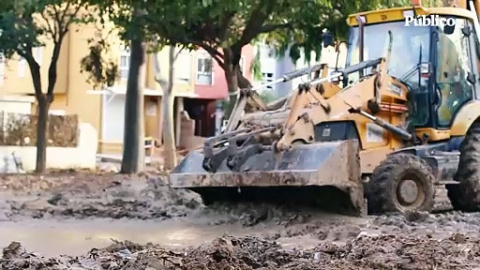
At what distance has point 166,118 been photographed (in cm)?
3172

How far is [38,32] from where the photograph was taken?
1027 inches

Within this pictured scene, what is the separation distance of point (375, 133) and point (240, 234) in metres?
2.94

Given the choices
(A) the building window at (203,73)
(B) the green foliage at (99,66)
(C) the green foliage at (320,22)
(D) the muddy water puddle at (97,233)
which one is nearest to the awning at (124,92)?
(A) the building window at (203,73)

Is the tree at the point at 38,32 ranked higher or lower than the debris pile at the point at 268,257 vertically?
higher

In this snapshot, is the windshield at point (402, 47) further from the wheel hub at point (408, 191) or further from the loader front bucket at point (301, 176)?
the loader front bucket at point (301, 176)

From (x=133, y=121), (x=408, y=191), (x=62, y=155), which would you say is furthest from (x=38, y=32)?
(x=408, y=191)

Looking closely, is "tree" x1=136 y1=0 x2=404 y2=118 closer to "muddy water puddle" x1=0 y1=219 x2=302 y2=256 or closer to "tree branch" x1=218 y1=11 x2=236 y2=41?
"tree branch" x1=218 y1=11 x2=236 y2=41

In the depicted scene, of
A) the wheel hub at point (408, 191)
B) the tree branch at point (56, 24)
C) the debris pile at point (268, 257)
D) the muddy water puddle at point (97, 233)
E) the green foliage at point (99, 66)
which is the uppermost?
the tree branch at point (56, 24)

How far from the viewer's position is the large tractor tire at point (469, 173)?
48.4 feet

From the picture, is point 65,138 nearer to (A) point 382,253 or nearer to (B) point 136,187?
(B) point 136,187

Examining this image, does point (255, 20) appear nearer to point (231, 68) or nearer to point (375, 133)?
point (231, 68)

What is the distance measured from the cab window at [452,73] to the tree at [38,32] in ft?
39.7

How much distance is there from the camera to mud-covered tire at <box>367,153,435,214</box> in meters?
13.2

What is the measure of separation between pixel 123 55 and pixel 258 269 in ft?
127
